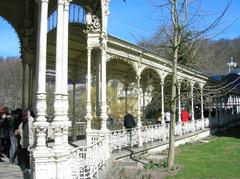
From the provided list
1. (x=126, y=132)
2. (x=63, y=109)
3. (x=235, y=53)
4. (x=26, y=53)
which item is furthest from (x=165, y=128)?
(x=235, y=53)

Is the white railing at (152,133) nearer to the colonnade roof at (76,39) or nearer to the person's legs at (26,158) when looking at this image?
the colonnade roof at (76,39)

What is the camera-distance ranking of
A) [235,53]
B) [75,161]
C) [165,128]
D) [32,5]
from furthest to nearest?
[235,53] → [165,128] → [32,5] → [75,161]

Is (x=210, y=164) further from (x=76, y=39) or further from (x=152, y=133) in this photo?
(x=76, y=39)

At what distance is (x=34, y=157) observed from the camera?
9.81 metres

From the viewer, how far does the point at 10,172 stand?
11.9 metres

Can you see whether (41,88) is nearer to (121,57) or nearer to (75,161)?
(75,161)

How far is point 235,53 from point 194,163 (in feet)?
186

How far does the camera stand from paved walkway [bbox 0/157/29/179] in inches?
438

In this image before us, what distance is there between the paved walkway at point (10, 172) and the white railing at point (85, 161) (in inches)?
57.2

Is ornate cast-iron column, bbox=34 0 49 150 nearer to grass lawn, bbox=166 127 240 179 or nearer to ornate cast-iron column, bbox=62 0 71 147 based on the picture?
ornate cast-iron column, bbox=62 0 71 147

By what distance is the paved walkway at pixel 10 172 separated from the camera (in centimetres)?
1112

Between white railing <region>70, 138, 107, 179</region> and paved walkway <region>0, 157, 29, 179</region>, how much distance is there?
A: 145cm

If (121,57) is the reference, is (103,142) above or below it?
below

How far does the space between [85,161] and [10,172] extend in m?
2.32
